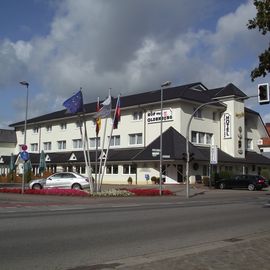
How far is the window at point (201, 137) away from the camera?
176 feet

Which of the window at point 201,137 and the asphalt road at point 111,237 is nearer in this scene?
the asphalt road at point 111,237

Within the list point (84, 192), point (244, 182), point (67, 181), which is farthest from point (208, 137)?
point (84, 192)

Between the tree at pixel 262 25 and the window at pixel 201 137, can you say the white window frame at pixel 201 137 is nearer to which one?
the window at pixel 201 137

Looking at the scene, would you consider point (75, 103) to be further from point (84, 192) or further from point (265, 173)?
point (265, 173)

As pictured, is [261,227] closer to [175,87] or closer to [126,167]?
[126,167]

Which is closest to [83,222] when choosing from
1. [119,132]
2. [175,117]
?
[175,117]

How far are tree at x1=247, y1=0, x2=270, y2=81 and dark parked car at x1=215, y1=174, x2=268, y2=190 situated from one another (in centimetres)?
2749

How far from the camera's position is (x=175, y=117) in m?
52.2

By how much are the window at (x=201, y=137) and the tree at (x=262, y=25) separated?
3560 cm

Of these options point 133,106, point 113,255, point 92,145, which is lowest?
point 113,255

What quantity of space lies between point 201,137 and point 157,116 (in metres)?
5.83

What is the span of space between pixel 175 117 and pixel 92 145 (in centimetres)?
1477

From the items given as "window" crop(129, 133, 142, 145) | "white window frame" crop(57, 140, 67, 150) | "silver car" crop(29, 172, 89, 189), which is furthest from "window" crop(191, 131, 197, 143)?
"white window frame" crop(57, 140, 67, 150)

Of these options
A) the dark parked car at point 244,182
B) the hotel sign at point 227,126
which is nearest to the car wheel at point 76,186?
the dark parked car at point 244,182
